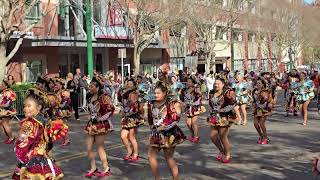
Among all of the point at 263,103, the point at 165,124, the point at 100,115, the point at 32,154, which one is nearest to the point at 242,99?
the point at 263,103

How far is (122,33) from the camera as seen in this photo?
3044 centimetres

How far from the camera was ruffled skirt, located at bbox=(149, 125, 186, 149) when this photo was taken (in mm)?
7457

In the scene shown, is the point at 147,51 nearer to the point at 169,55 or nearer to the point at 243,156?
the point at 169,55

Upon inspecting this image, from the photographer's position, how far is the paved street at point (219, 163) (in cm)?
870

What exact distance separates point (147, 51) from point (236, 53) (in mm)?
16737

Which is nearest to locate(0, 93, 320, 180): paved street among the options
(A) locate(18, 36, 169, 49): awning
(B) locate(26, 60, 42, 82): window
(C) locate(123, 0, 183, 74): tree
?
(A) locate(18, 36, 169, 49): awning

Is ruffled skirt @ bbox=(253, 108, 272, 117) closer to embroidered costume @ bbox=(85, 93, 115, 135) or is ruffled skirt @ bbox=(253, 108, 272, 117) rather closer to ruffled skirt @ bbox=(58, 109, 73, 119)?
embroidered costume @ bbox=(85, 93, 115, 135)

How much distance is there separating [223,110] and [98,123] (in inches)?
94.8

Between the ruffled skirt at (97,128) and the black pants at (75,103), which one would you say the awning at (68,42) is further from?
the ruffled skirt at (97,128)

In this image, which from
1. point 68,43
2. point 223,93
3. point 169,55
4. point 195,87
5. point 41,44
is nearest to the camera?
point 223,93

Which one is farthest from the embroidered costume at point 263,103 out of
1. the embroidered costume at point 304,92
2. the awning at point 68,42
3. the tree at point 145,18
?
the tree at point 145,18

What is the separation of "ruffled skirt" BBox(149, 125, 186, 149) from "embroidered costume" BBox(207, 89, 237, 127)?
7.48 feet

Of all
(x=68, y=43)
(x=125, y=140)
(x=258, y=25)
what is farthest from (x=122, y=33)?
(x=125, y=140)

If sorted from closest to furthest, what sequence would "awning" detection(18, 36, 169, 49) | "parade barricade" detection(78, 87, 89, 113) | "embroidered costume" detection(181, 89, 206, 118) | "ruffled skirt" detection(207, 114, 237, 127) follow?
"ruffled skirt" detection(207, 114, 237, 127) → "embroidered costume" detection(181, 89, 206, 118) → "parade barricade" detection(78, 87, 89, 113) → "awning" detection(18, 36, 169, 49)
